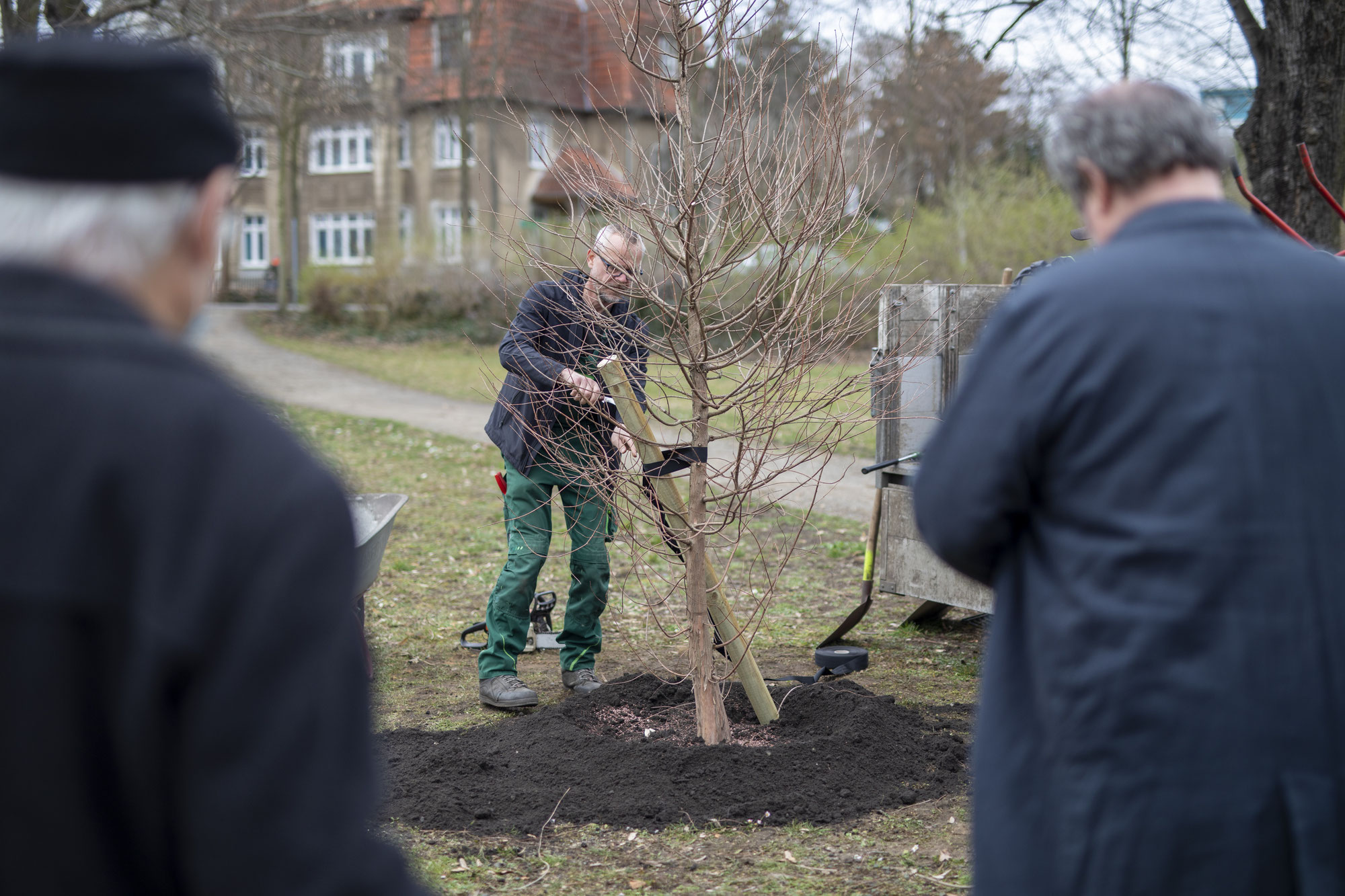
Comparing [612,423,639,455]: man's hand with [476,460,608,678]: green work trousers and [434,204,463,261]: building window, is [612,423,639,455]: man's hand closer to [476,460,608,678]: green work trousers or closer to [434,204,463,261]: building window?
[476,460,608,678]: green work trousers

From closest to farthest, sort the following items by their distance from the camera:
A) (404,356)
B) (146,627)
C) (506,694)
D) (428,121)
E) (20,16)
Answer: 1. (146,627)
2. (506,694)
3. (20,16)
4. (404,356)
5. (428,121)

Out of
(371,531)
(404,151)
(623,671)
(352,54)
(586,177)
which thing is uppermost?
(404,151)

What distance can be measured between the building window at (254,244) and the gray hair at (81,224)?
4753 centimetres

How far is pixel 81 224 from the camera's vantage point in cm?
109

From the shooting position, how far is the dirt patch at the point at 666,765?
3.94 metres

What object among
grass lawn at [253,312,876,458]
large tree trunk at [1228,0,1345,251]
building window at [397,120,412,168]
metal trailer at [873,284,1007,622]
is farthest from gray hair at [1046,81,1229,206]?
building window at [397,120,412,168]

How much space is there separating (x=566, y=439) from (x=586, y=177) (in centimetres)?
118

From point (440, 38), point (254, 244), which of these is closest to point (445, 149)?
point (440, 38)

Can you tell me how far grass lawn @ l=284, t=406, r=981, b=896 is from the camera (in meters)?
3.49

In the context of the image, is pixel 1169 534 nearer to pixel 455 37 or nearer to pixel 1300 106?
pixel 1300 106

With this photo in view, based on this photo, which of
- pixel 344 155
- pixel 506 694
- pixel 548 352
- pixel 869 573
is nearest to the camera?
pixel 548 352

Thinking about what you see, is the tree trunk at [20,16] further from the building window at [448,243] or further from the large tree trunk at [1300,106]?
the building window at [448,243]

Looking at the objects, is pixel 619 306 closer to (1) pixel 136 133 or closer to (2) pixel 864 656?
(2) pixel 864 656

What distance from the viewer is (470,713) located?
5.09 metres
